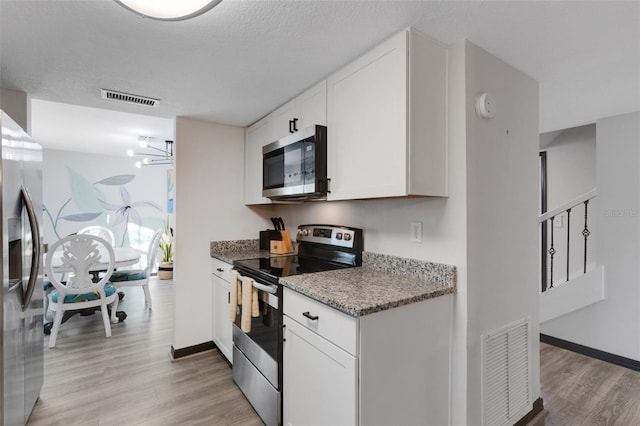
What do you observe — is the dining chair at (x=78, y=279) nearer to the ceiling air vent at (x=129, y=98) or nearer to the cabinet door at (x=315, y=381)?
the ceiling air vent at (x=129, y=98)

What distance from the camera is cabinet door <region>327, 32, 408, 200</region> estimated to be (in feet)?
4.83

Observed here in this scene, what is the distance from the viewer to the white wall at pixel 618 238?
→ 2.62 meters

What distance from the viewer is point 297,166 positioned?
214 centimetres

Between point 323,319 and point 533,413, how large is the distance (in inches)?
62.7

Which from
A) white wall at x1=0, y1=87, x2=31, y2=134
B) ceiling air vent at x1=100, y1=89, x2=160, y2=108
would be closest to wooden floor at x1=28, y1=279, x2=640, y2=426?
white wall at x1=0, y1=87, x2=31, y2=134

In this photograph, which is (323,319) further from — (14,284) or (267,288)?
(14,284)

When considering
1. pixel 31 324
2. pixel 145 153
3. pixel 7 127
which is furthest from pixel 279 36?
pixel 145 153

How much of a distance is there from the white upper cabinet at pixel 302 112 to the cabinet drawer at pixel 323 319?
1.07 metres

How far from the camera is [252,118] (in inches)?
111

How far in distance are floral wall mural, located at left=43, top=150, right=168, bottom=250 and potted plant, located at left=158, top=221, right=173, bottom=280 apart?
0.59 ft

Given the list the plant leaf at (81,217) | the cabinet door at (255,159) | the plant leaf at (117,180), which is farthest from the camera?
the plant leaf at (117,180)

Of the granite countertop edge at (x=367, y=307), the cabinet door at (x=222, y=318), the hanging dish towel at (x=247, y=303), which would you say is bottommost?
the cabinet door at (x=222, y=318)

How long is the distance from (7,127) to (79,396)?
6.04 ft

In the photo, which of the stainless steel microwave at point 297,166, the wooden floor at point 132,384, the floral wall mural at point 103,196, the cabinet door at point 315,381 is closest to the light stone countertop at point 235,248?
the stainless steel microwave at point 297,166
